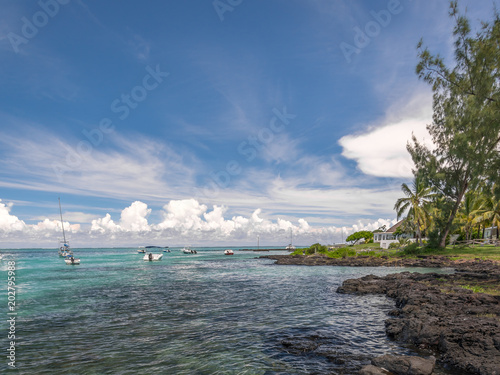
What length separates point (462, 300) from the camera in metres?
15.9

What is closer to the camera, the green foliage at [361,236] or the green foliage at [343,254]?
the green foliage at [343,254]

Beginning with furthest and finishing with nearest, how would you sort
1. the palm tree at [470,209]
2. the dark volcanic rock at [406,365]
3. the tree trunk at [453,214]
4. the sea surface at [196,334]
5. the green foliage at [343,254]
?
the green foliage at [343,254], the palm tree at [470,209], the tree trunk at [453,214], the sea surface at [196,334], the dark volcanic rock at [406,365]

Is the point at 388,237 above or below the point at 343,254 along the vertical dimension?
above

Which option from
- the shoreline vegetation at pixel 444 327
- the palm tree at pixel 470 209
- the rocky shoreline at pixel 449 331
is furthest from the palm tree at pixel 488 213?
the rocky shoreline at pixel 449 331

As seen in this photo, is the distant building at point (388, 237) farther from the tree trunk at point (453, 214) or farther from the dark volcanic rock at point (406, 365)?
the dark volcanic rock at point (406, 365)

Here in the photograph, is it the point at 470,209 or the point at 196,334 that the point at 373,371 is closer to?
the point at 196,334

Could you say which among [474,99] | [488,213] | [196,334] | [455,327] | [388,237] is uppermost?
[474,99]

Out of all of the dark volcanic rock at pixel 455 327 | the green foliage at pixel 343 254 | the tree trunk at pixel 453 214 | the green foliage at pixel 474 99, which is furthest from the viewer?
the green foliage at pixel 343 254

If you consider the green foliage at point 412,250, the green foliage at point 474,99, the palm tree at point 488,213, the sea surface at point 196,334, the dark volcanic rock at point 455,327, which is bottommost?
the green foliage at point 412,250

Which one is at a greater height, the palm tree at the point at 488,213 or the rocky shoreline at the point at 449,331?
the palm tree at the point at 488,213

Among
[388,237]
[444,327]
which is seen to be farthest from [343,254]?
[444,327]

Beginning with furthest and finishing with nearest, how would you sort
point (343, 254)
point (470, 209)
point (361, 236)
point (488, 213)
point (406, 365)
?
point (361, 236) < point (343, 254) < point (470, 209) < point (488, 213) < point (406, 365)

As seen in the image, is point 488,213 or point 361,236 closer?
point 488,213

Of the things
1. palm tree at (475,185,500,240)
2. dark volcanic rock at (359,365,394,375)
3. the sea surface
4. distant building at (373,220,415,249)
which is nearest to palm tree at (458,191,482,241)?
palm tree at (475,185,500,240)
